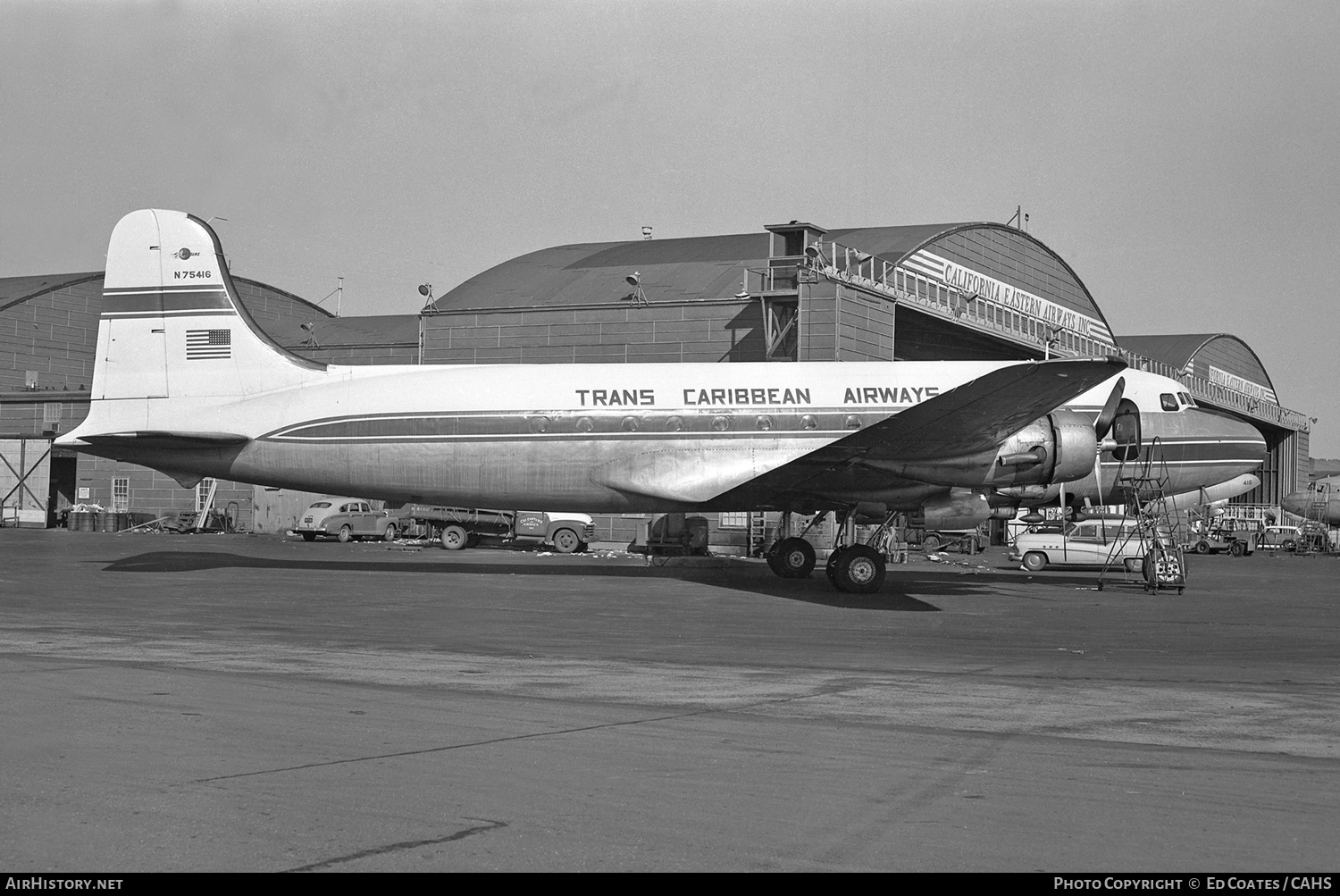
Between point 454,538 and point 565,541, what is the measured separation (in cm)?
500

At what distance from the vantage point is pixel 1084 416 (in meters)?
25.8

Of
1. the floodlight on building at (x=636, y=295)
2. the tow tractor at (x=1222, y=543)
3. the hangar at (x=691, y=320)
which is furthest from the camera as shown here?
the tow tractor at (x=1222, y=543)

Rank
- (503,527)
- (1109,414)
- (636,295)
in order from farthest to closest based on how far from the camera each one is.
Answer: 1. (636,295)
2. (503,527)
3. (1109,414)

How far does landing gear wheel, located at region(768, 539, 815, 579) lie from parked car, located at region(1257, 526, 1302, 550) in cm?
4936

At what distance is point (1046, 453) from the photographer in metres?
23.7

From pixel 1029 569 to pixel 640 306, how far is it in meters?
19.6

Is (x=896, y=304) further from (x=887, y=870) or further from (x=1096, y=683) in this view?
(x=887, y=870)

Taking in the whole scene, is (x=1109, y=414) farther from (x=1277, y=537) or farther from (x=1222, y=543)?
(x=1277, y=537)

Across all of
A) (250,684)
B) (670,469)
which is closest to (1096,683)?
(250,684)

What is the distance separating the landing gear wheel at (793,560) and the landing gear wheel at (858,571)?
330cm

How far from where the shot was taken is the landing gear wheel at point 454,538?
44.8m

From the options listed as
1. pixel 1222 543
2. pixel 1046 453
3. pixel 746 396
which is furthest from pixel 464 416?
pixel 1222 543

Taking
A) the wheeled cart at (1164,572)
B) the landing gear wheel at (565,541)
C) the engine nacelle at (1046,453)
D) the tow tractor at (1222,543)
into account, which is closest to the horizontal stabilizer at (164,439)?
the engine nacelle at (1046,453)

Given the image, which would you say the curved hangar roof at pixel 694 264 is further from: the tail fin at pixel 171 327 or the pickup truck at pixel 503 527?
the tail fin at pixel 171 327
